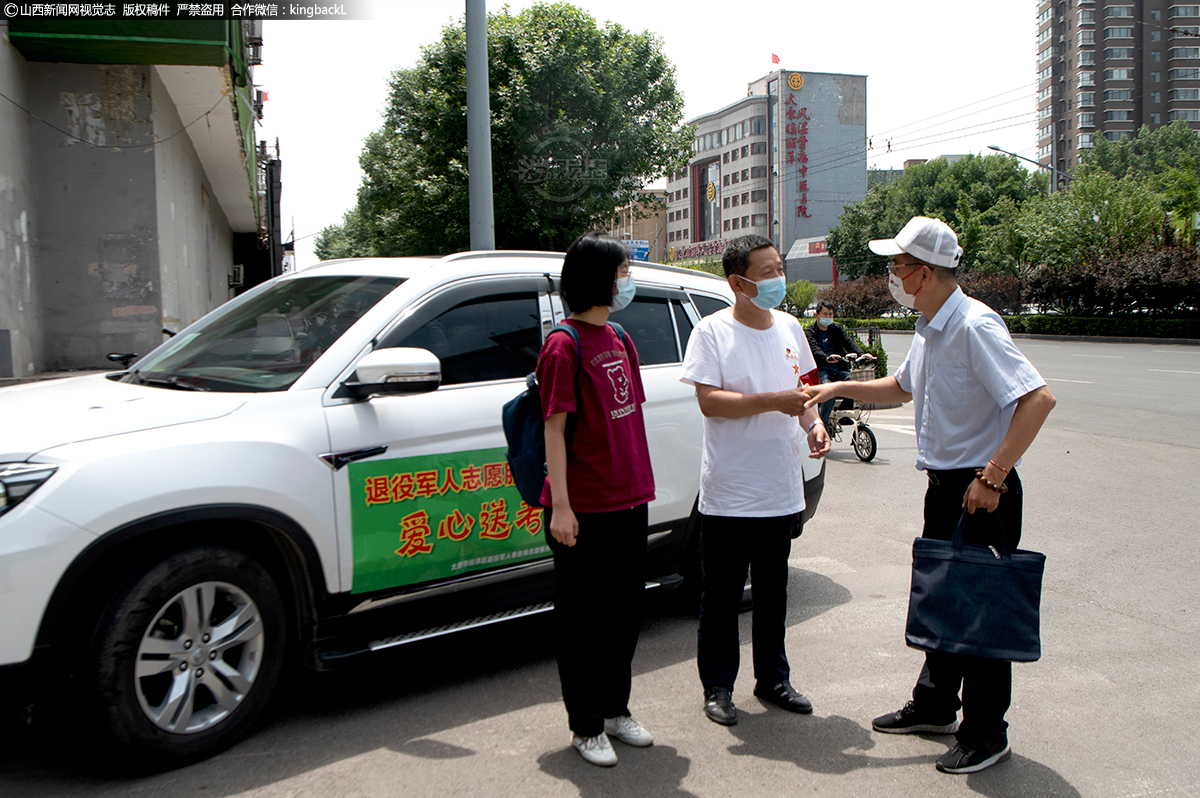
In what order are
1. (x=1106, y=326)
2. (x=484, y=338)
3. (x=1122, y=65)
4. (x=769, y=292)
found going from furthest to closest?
(x=1122, y=65), (x=1106, y=326), (x=484, y=338), (x=769, y=292)

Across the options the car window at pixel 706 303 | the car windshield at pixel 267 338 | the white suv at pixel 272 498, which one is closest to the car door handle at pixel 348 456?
the white suv at pixel 272 498

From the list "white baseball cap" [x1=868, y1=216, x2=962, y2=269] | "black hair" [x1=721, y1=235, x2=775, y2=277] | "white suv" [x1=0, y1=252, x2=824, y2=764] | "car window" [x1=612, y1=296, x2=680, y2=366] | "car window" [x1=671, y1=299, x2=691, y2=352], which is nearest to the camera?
"white suv" [x1=0, y1=252, x2=824, y2=764]

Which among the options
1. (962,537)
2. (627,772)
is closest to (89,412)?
(627,772)

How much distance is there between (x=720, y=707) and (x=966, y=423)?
1433mm

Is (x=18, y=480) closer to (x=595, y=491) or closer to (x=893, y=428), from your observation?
(x=595, y=491)

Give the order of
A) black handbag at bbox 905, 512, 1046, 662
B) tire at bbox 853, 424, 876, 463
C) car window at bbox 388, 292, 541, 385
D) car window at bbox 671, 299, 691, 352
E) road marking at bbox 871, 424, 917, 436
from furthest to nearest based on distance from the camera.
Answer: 1. road marking at bbox 871, 424, 917, 436
2. tire at bbox 853, 424, 876, 463
3. car window at bbox 671, 299, 691, 352
4. car window at bbox 388, 292, 541, 385
5. black handbag at bbox 905, 512, 1046, 662

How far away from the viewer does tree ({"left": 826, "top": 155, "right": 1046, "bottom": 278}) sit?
216 feet

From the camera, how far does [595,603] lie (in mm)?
3170

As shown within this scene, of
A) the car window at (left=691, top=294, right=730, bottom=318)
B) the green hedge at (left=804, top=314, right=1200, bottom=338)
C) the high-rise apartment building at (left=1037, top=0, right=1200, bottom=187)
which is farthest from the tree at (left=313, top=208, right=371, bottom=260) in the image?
the high-rise apartment building at (left=1037, top=0, right=1200, bottom=187)

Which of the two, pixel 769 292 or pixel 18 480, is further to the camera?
pixel 769 292

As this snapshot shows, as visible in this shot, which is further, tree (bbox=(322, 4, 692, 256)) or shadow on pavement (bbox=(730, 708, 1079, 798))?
tree (bbox=(322, 4, 692, 256))

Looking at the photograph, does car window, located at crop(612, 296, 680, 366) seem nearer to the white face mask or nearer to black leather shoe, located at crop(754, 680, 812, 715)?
the white face mask

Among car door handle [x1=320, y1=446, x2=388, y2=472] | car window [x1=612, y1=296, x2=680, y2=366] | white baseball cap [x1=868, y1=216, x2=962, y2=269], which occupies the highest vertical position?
white baseball cap [x1=868, y1=216, x2=962, y2=269]

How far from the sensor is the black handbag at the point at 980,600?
2.93m
